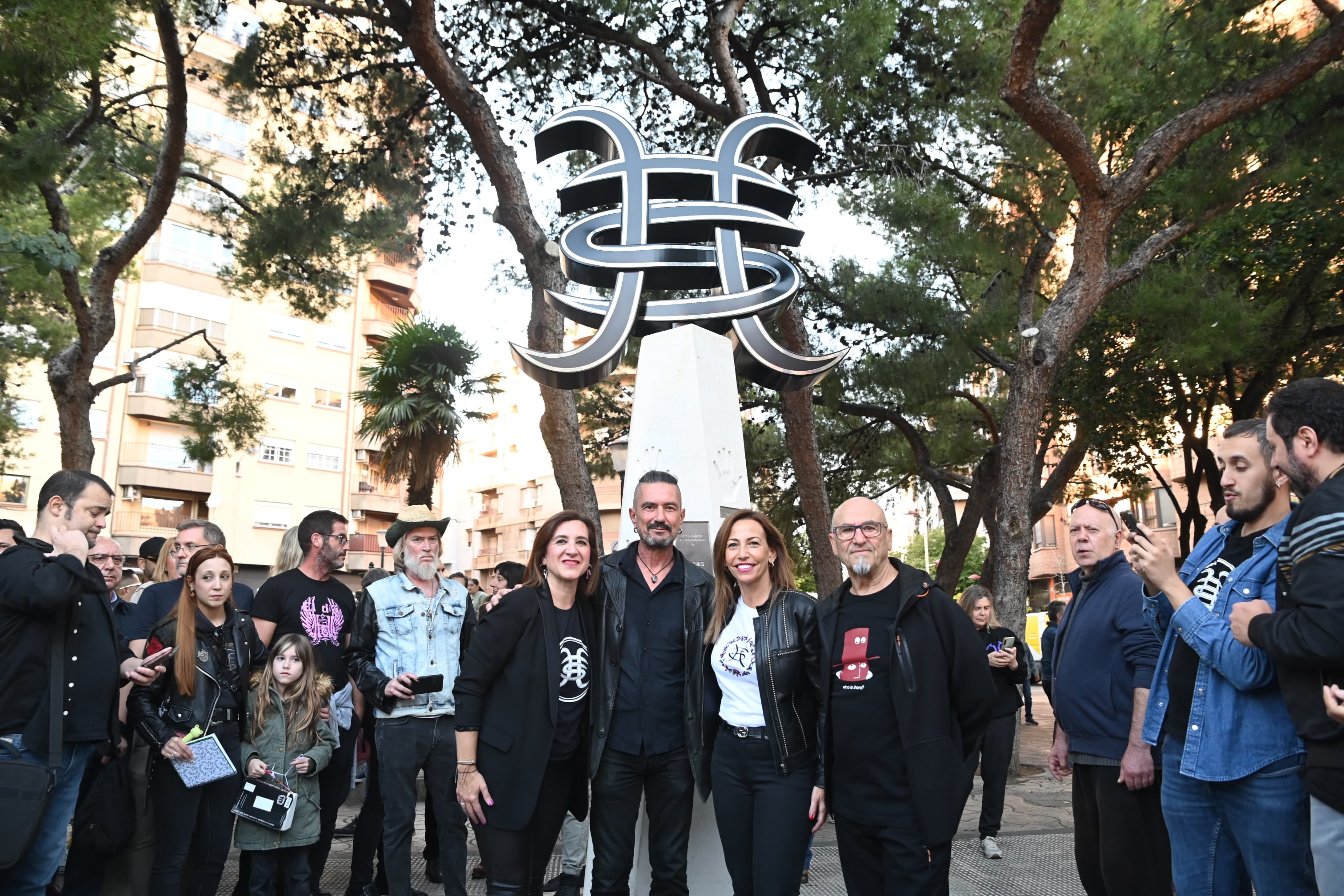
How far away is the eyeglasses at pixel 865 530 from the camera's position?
11.4 feet

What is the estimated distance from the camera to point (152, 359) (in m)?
30.9

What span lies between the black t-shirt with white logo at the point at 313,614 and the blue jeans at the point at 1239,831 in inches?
155

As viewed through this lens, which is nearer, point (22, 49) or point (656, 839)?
point (656, 839)

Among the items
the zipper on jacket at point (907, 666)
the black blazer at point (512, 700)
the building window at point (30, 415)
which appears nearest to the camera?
the zipper on jacket at point (907, 666)

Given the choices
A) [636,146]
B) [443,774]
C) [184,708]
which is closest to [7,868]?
[184,708]

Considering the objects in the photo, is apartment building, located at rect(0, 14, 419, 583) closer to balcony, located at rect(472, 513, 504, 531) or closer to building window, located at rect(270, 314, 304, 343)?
building window, located at rect(270, 314, 304, 343)

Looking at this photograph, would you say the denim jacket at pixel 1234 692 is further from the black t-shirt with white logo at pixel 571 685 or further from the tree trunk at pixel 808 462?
the tree trunk at pixel 808 462

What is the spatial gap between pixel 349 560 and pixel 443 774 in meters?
31.5

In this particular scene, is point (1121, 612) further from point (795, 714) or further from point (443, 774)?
point (443, 774)

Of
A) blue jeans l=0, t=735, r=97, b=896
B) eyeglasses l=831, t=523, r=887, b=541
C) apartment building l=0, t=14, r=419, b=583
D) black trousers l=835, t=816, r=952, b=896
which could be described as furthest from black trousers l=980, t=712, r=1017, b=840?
apartment building l=0, t=14, r=419, b=583

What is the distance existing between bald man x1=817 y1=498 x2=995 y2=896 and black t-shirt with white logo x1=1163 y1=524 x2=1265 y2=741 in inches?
22.9

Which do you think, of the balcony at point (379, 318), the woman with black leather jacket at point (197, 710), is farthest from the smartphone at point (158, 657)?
the balcony at point (379, 318)

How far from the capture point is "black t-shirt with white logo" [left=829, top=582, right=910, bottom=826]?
3.29m

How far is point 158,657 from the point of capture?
4.24 metres
